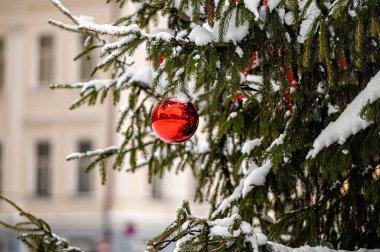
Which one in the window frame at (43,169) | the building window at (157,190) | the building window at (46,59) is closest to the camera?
the building window at (157,190)

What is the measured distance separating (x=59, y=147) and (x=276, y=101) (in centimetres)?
2075

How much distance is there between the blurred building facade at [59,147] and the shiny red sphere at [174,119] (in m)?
18.8

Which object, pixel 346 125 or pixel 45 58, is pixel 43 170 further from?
pixel 346 125

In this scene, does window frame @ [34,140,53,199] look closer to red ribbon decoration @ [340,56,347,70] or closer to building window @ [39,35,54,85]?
building window @ [39,35,54,85]

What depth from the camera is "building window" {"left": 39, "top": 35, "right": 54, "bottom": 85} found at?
24.4m

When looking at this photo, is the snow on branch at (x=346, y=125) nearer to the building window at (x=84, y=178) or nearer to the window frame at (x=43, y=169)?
the building window at (x=84, y=178)

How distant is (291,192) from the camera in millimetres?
4324

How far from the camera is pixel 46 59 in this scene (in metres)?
24.6

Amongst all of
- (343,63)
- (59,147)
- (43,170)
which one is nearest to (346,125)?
(343,63)

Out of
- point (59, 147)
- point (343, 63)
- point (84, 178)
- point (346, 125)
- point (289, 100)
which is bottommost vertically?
point (84, 178)

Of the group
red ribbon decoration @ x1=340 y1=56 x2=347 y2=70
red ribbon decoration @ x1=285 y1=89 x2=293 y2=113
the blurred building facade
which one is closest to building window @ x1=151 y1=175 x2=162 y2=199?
the blurred building facade

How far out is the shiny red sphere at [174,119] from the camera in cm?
336

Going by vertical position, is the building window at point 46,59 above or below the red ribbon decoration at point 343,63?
above

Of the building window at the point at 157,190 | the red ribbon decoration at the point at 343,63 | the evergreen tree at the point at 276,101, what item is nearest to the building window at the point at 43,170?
the building window at the point at 157,190
